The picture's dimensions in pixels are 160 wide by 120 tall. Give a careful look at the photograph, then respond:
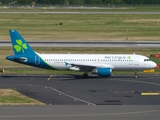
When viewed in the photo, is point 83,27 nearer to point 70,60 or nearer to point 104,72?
point 70,60

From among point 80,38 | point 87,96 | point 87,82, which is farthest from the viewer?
point 80,38

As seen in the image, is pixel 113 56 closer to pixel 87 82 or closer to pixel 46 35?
pixel 87 82

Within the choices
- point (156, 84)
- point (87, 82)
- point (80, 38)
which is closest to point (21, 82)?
point (87, 82)

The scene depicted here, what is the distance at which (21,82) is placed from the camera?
5162cm

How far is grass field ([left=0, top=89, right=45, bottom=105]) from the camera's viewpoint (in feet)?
129

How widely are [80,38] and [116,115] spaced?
211 ft

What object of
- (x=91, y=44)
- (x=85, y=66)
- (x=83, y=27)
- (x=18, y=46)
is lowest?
(x=85, y=66)

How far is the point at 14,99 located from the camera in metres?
40.9

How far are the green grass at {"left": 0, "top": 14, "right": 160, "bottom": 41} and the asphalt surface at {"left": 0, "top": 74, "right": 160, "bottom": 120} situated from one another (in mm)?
44037

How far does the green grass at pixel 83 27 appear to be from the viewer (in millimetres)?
100688

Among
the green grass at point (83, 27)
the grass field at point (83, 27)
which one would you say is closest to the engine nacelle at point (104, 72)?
the grass field at point (83, 27)

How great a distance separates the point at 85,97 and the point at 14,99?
7.57m

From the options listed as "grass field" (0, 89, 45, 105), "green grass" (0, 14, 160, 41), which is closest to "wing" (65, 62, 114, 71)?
"grass field" (0, 89, 45, 105)

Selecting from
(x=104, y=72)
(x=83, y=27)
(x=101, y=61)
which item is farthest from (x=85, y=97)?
(x=83, y=27)
